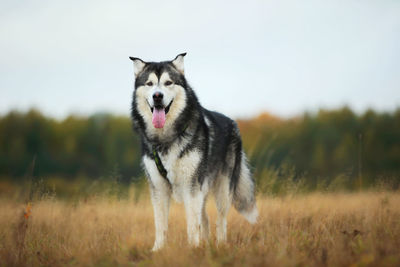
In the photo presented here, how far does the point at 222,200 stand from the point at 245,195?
0.58 metres

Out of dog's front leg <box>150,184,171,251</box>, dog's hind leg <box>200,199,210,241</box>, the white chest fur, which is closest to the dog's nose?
the white chest fur

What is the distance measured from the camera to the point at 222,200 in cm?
504

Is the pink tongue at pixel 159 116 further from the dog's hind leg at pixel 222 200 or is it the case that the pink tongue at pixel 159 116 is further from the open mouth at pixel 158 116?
the dog's hind leg at pixel 222 200

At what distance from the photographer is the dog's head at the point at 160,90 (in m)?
4.12

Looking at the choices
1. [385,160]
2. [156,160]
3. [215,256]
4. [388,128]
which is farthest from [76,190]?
[388,128]

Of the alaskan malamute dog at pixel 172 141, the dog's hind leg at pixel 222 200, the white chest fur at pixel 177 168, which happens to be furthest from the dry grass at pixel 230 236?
the white chest fur at pixel 177 168

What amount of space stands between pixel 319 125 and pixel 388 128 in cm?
396

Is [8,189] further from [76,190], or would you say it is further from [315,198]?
[315,198]

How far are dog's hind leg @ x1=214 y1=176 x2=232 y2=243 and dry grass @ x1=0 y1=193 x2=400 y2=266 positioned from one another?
27 centimetres

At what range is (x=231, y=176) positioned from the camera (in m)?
5.30

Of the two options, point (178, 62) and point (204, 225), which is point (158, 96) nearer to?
point (178, 62)

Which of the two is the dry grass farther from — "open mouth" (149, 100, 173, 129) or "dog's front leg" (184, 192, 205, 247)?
"open mouth" (149, 100, 173, 129)

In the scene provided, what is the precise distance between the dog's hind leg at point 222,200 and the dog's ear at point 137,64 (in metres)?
2.04

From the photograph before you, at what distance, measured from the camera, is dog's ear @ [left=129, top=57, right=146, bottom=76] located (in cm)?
447
